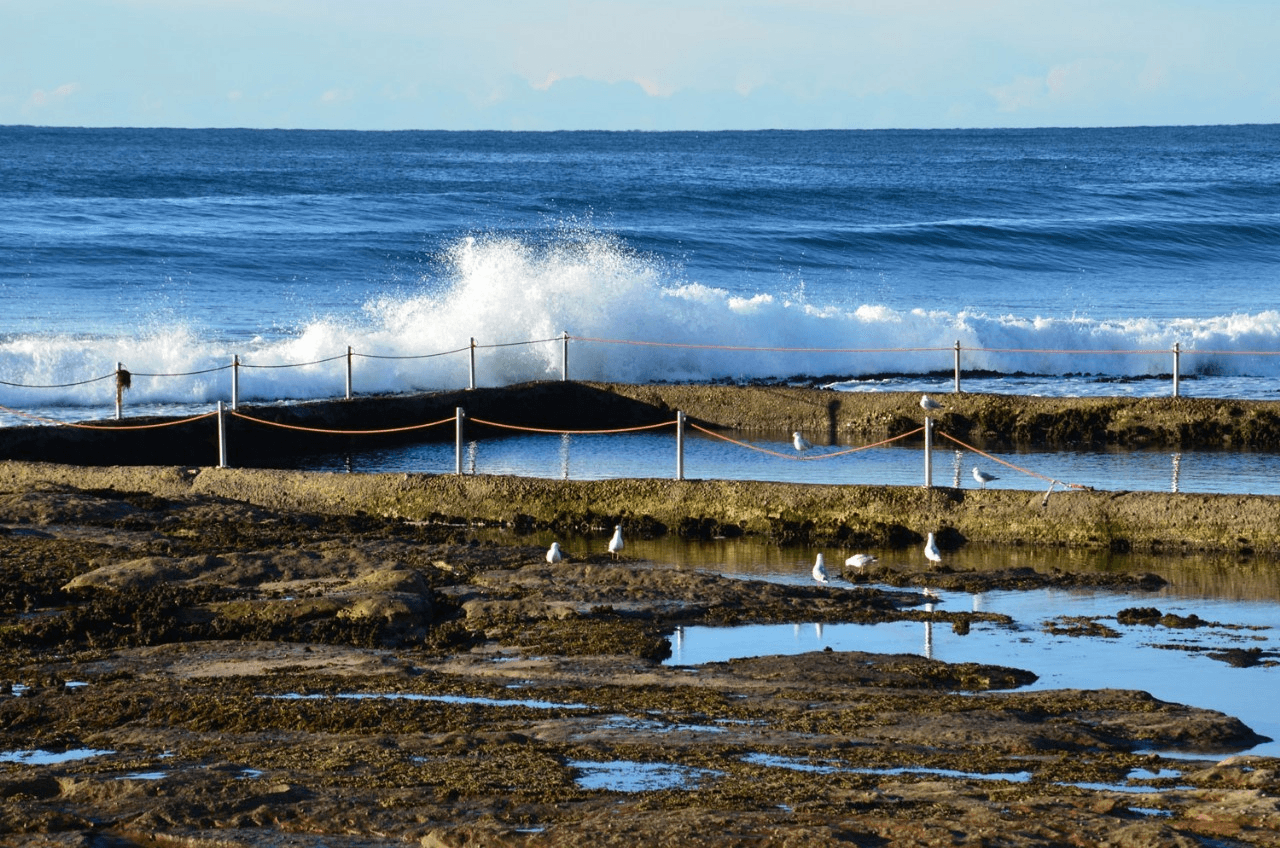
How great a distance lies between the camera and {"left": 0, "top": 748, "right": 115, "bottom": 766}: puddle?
743 centimetres

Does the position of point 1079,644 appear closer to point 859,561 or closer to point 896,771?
point 859,561

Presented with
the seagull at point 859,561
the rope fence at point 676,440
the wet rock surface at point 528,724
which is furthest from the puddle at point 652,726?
the rope fence at point 676,440

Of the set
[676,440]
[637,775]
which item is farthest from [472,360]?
Answer: [637,775]

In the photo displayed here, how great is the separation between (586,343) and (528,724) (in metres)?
18.6

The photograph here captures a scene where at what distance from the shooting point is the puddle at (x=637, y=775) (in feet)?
22.6

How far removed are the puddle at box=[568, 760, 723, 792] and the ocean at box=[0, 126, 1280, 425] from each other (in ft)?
45.0

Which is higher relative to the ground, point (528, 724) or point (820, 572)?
point (820, 572)

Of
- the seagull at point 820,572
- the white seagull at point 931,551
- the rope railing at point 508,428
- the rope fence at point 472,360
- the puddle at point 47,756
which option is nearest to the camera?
the puddle at point 47,756

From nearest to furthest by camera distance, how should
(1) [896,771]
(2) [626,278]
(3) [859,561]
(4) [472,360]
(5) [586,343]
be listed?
(1) [896,771] → (3) [859,561] → (4) [472,360] → (5) [586,343] → (2) [626,278]

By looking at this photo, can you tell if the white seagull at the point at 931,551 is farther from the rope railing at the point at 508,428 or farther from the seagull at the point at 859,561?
the rope railing at the point at 508,428

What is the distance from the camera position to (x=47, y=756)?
7531mm

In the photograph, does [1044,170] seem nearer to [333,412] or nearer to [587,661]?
[333,412]

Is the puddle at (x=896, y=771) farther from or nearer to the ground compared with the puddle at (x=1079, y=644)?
nearer to the ground

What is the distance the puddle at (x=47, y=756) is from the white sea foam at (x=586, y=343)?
16730 mm
